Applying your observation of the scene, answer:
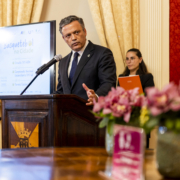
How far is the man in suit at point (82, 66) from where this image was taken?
7.86ft

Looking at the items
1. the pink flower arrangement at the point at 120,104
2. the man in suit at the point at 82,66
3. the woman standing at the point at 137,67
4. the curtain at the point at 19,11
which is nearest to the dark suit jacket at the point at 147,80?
the woman standing at the point at 137,67

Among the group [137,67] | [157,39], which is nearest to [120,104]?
[137,67]

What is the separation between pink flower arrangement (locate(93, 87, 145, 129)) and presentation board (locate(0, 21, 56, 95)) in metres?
2.24

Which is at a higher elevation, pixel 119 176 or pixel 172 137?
pixel 172 137

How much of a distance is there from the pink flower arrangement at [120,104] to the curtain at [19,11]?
9.60ft

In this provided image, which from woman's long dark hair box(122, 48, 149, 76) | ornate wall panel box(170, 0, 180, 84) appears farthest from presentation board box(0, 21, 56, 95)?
ornate wall panel box(170, 0, 180, 84)

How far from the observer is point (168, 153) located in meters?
0.67

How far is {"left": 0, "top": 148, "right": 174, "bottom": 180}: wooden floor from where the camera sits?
73 centimetres

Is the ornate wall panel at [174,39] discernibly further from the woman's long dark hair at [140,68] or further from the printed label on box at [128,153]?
the printed label on box at [128,153]

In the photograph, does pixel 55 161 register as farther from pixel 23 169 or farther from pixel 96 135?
pixel 96 135

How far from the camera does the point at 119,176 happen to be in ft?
2.24

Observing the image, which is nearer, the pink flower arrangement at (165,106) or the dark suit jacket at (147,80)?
the pink flower arrangement at (165,106)

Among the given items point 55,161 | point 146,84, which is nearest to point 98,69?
point 146,84

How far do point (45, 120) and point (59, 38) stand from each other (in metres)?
1.98
